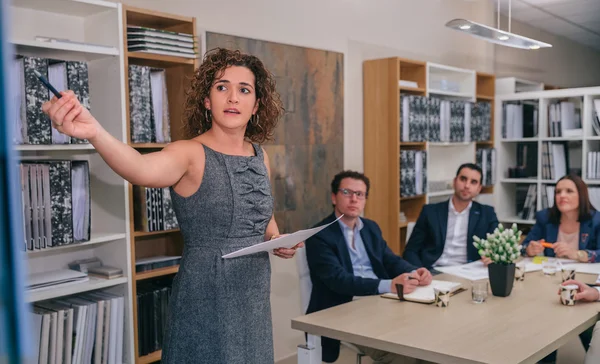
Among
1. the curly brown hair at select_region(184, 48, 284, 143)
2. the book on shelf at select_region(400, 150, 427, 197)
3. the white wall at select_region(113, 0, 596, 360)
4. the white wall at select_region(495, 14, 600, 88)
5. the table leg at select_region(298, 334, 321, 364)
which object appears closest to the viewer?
the curly brown hair at select_region(184, 48, 284, 143)

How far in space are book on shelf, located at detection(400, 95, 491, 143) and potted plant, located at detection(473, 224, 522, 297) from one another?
1958 mm

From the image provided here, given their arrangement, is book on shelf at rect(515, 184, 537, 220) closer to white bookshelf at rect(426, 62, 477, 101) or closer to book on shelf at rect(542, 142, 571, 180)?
book on shelf at rect(542, 142, 571, 180)

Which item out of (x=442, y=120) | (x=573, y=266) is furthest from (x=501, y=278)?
(x=442, y=120)

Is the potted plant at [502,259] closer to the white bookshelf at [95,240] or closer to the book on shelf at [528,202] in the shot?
the white bookshelf at [95,240]

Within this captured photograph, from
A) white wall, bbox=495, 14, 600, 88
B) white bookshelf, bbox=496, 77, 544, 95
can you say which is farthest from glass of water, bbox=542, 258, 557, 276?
white wall, bbox=495, 14, 600, 88

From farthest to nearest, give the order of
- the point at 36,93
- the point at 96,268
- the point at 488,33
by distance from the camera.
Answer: the point at 488,33, the point at 96,268, the point at 36,93

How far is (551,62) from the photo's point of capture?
7.59 m

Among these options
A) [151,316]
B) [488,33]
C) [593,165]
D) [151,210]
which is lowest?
[151,316]

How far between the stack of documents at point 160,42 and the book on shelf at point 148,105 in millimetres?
99

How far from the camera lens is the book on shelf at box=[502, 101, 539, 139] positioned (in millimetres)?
5430

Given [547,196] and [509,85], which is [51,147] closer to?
[547,196]

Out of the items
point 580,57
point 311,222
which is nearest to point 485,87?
point 311,222

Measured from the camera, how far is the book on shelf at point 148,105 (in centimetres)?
268

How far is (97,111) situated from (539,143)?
A: 4.12 m
